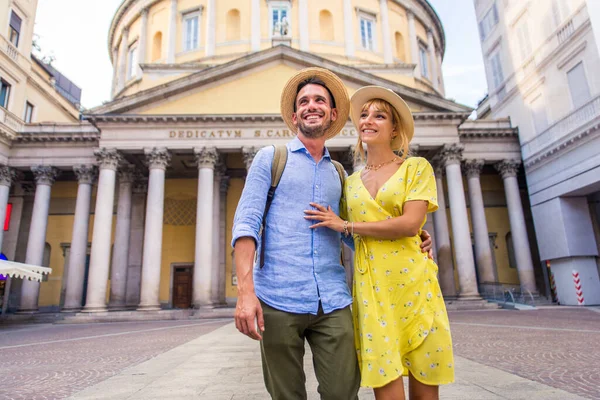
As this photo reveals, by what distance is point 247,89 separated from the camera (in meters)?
20.0

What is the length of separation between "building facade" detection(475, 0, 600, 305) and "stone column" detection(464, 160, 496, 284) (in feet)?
9.92

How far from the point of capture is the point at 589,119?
17.2 meters

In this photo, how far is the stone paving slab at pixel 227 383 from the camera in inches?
139

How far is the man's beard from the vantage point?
89.9 inches

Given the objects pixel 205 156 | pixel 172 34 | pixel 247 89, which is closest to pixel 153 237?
pixel 205 156

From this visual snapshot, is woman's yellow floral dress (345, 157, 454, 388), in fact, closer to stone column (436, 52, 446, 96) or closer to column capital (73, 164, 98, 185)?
column capital (73, 164, 98, 185)

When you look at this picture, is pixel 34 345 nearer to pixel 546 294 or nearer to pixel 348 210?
pixel 348 210

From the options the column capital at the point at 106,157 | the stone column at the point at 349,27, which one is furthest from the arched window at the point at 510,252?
the column capital at the point at 106,157

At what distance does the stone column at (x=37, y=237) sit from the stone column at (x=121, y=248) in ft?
11.6

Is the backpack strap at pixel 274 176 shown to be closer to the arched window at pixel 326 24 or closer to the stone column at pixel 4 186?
the stone column at pixel 4 186

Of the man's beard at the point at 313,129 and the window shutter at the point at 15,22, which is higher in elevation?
the window shutter at the point at 15,22

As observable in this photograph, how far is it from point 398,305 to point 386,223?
41cm

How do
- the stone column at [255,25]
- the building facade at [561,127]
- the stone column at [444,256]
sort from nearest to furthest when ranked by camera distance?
the building facade at [561,127] < the stone column at [444,256] < the stone column at [255,25]

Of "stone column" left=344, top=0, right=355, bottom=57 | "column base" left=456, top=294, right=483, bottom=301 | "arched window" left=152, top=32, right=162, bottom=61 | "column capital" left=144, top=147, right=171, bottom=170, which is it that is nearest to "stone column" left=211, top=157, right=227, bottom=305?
"column capital" left=144, top=147, right=171, bottom=170
